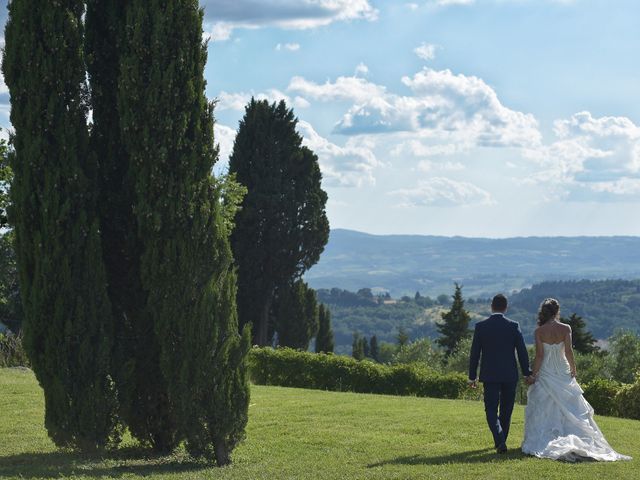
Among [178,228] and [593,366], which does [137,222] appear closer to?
[178,228]

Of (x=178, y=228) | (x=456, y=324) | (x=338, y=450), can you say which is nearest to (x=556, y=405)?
(x=338, y=450)

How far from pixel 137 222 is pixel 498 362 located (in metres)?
5.60

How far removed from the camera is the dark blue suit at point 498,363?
12.4m

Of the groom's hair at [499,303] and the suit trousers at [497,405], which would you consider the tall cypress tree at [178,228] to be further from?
the groom's hair at [499,303]

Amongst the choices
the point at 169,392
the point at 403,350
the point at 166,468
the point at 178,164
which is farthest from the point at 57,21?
the point at 403,350

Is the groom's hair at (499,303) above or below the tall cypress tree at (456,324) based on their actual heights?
above

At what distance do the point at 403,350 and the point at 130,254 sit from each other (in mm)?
52357

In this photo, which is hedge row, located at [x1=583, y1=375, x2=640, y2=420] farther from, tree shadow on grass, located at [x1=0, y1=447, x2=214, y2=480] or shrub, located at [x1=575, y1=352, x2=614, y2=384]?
shrub, located at [x1=575, y1=352, x2=614, y2=384]

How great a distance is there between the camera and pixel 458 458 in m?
12.1

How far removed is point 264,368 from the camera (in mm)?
29906

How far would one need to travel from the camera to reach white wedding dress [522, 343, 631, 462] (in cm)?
1197

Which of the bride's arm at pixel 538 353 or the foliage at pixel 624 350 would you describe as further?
the foliage at pixel 624 350

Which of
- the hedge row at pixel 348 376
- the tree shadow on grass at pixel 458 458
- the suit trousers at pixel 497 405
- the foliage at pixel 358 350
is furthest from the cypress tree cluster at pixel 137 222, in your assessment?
the foliage at pixel 358 350

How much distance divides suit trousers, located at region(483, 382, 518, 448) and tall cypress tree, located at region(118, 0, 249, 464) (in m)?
3.60
